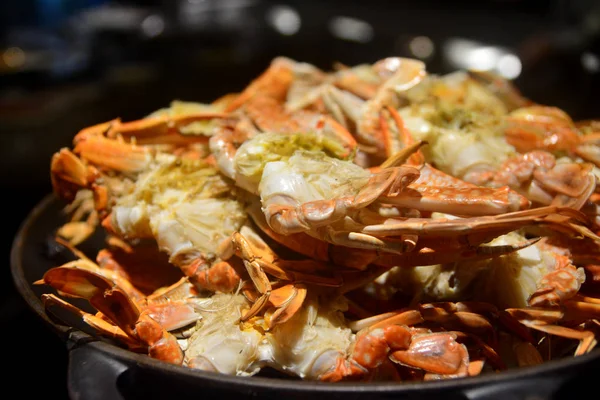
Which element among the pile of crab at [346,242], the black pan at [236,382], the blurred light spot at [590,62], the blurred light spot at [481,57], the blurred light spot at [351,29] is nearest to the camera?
the black pan at [236,382]

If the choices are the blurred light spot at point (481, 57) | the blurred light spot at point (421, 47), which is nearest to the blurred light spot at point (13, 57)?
the blurred light spot at point (421, 47)

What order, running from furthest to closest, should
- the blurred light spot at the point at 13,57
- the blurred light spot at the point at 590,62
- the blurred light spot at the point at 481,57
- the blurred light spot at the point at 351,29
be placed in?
the blurred light spot at the point at 351,29
the blurred light spot at the point at 13,57
the blurred light spot at the point at 481,57
the blurred light spot at the point at 590,62

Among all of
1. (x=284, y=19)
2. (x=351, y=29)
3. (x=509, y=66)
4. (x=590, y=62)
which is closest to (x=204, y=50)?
(x=284, y=19)

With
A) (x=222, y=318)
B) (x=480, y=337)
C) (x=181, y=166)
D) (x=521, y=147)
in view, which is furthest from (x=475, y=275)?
(x=181, y=166)

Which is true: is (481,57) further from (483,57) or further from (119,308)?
(119,308)

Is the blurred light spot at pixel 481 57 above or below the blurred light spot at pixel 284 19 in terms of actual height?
below

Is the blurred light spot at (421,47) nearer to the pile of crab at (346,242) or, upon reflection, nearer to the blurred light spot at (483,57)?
the blurred light spot at (483,57)

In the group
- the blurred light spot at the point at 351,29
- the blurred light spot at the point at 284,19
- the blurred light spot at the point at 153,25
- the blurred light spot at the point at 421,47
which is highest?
the blurred light spot at the point at 153,25

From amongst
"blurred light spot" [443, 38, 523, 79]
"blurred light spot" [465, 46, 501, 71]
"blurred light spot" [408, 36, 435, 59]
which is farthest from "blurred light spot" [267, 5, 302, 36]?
"blurred light spot" [465, 46, 501, 71]

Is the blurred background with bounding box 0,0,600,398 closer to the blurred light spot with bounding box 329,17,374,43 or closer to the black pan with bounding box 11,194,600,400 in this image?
the blurred light spot with bounding box 329,17,374,43
